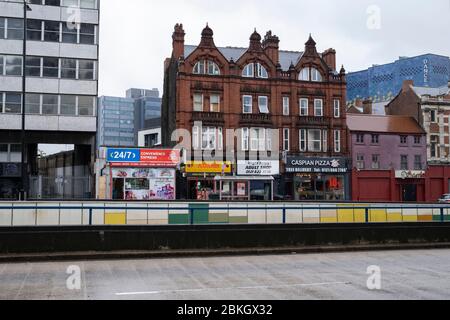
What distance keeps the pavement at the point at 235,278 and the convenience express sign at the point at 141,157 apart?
97.6 feet

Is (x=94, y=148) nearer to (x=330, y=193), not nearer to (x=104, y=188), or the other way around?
(x=104, y=188)

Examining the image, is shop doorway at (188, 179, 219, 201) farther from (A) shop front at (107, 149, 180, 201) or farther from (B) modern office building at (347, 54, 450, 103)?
(B) modern office building at (347, 54, 450, 103)

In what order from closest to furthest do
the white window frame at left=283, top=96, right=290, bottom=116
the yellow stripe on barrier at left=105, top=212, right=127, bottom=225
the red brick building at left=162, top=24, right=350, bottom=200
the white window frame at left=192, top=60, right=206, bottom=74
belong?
the yellow stripe on barrier at left=105, top=212, right=127, bottom=225 → the red brick building at left=162, top=24, right=350, bottom=200 → the white window frame at left=192, top=60, right=206, bottom=74 → the white window frame at left=283, top=96, right=290, bottom=116

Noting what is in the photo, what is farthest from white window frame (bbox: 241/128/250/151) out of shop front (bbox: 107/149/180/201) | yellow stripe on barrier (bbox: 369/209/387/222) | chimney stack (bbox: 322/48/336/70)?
yellow stripe on barrier (bbox: 369/209/387/222)

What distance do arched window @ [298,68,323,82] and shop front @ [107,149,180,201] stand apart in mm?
15933

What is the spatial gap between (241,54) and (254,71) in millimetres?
3286

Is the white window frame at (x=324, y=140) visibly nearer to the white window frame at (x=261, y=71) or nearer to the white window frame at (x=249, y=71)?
the white window frame at (x=261, y=71)

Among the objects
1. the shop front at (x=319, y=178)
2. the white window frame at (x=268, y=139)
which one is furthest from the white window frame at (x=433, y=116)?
the white window frame at (x=268, y=139)

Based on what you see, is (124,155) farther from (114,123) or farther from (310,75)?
(114,123)

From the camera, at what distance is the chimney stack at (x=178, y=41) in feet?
165

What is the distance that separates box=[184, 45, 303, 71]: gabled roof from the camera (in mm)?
52125

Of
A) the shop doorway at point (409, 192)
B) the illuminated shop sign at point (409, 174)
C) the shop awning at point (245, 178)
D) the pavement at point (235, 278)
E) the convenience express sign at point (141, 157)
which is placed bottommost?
the pavement at point (235, 278)

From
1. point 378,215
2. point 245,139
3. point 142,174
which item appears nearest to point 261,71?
point 245,139

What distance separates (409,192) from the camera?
2195 inches
